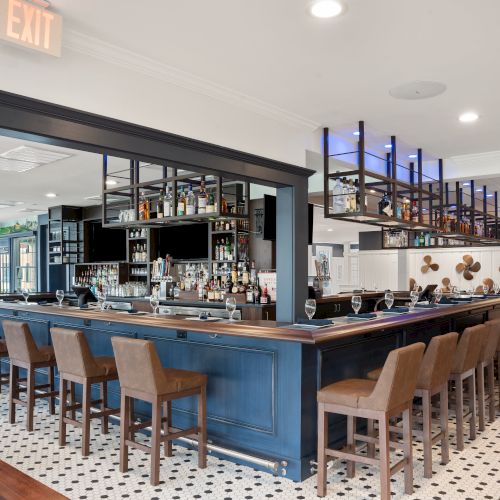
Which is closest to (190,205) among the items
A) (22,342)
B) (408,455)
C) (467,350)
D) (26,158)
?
(26,158)

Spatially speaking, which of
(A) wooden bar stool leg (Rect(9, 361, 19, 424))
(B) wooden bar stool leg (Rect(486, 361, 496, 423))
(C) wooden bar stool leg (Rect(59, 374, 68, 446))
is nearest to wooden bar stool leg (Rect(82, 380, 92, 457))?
(C) wooden bar stool leg (Rect(59, 374, 68, 446))

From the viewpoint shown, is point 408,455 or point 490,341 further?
point 490,341

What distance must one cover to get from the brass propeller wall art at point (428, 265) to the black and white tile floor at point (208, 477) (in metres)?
8.92

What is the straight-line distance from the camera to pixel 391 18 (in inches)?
117

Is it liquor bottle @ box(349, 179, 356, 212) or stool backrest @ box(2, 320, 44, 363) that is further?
liquor bottle @ box(349, 179, 356, 212)

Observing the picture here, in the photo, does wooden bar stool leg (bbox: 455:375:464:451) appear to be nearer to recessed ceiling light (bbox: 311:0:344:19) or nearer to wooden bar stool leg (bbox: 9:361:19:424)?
recessed ceiling light (bbox: 311:0:344:19)

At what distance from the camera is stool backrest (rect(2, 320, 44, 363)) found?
4.48 m

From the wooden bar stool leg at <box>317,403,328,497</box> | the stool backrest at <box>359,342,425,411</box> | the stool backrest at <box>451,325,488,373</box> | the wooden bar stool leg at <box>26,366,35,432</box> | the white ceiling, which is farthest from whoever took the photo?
the wooden bar stool leg at <box>26,366,35,432</box>

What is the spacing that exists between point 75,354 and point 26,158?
3.18 metres

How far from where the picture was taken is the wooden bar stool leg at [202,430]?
3.68 metres

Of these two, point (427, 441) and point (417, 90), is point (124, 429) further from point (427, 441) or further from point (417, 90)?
point (417, 90)

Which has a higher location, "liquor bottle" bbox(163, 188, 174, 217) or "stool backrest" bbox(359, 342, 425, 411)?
"liquor bottle" bbox(163, 188, 174, 217)

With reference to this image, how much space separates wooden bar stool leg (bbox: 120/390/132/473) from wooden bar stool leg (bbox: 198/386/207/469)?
0.49m

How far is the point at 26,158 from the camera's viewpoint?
6.16m
